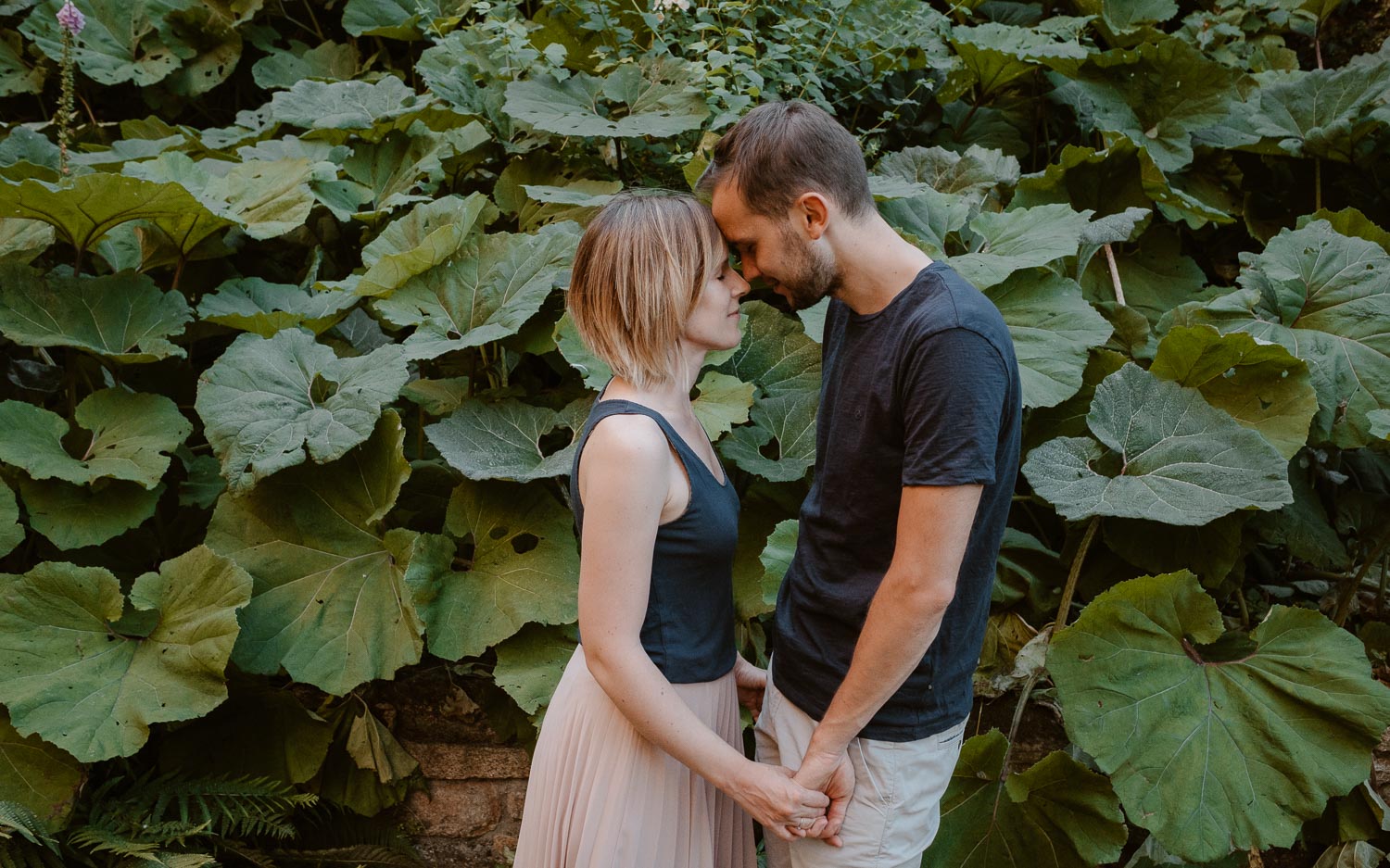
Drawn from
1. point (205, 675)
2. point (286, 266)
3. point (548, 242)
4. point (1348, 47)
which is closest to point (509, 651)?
point (205, 675)

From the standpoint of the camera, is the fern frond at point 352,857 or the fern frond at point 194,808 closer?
the fern frond at point 194,808

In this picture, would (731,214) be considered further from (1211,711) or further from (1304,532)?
(1304,532)

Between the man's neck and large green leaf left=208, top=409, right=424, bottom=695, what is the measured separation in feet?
4.18

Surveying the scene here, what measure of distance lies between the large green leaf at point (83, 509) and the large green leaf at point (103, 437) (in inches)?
2.3

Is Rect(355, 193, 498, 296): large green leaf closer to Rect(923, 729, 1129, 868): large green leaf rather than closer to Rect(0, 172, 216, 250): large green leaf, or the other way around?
Rect(0, 172, 216, 250): large green leaf

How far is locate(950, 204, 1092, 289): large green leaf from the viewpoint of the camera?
7.78ft

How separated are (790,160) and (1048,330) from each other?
134 cm

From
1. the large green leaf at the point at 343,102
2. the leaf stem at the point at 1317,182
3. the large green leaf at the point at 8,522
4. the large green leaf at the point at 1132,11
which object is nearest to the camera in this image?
the large green leaf at the point at 8,522

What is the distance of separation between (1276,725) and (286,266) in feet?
10.1

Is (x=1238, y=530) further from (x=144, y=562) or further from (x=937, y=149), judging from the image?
(x=144, y=562)

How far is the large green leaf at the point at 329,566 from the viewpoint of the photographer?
2.25m

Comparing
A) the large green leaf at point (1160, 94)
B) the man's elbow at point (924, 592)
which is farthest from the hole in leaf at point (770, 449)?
the large green leaf at point (1160, 94)

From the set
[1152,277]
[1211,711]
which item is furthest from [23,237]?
[1152,277]

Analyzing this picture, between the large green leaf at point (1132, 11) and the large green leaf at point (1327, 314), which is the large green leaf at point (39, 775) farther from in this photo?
the large green leaf at point (1132, 11)
